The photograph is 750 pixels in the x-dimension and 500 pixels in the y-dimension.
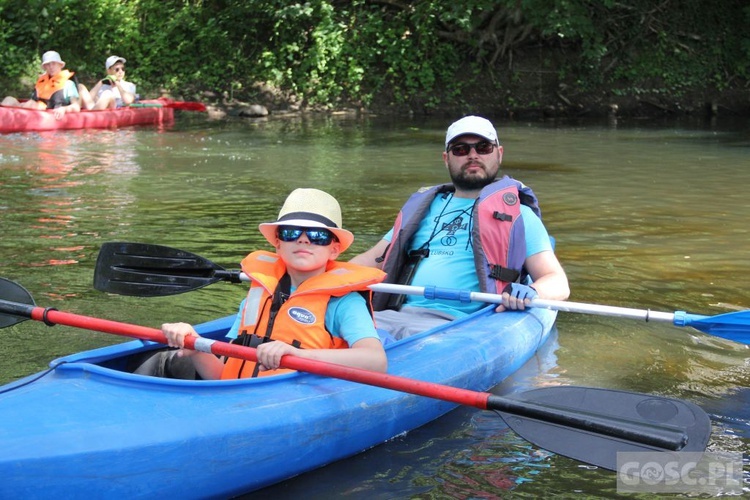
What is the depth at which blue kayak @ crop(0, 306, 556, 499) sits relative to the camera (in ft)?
8.90

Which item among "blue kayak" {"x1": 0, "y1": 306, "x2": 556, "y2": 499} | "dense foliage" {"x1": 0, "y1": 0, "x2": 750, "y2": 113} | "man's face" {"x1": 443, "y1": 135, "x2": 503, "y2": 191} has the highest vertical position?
"dense foliage" {"x1": 0, "y1": 0, "x2": 750, "y2": 113}

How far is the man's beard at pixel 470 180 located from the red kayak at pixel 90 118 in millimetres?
9730

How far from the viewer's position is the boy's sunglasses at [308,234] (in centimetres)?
331

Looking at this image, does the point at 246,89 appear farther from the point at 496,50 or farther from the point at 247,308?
the point at 247,308

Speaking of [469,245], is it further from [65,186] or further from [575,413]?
[65,186]

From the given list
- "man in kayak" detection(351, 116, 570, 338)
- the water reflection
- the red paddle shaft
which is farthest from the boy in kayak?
the water reflection

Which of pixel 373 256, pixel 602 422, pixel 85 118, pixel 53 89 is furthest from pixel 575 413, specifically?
pixel 53 89

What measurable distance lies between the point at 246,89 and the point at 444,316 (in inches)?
565

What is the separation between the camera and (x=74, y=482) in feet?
8.85

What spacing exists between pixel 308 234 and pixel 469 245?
51.5 inches

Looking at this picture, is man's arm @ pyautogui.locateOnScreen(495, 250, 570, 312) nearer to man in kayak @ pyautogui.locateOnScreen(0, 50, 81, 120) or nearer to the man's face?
the man's face

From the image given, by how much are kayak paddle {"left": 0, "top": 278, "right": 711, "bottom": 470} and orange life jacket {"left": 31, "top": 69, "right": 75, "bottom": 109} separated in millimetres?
11137

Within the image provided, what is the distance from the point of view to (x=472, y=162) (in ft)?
14.9

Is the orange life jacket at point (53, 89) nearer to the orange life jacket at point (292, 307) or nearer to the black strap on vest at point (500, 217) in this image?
the black strap on vest at point (500, 217)
